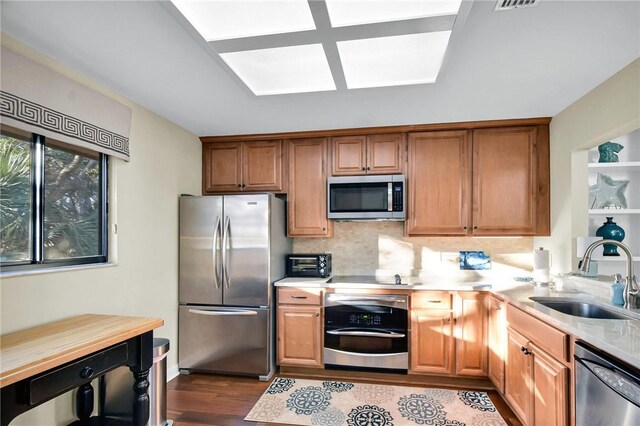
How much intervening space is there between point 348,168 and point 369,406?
6.85 ft

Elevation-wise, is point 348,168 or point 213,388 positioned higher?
point 348,168

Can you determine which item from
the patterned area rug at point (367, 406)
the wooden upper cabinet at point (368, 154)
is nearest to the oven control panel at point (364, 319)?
the patterned area rug at point (367, 406)

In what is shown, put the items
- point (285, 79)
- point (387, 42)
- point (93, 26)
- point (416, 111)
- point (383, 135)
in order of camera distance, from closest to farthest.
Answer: point (93, 26) → point (387, 42) → point (285, 79) → point (416, 111) → point (383, 135)

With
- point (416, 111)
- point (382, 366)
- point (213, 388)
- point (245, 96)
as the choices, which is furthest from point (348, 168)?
point (213, 388)

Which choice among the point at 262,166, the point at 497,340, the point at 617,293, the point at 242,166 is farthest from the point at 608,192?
the point at 242,166

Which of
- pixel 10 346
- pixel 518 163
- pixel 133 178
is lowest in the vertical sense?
pixel 10 346

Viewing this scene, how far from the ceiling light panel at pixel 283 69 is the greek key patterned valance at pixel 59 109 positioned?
3.22ft

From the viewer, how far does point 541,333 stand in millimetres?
1958

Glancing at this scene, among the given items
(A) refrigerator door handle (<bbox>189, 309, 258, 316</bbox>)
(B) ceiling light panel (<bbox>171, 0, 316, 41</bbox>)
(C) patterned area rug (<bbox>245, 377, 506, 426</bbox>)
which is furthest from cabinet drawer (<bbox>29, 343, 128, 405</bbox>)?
(B) ceiling light panel (<bbox>171, 0, 316, 41</bbox>)

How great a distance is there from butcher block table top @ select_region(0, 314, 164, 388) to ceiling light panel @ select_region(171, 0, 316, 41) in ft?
5.14

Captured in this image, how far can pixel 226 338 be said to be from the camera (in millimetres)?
3135

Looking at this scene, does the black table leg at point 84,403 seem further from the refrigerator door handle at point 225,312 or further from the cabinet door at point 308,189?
the cabinet door at point 308,189

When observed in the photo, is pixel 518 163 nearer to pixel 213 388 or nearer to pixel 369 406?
pixel 369 406

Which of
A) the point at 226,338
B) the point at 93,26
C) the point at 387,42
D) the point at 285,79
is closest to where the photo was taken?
the point at 93,26
